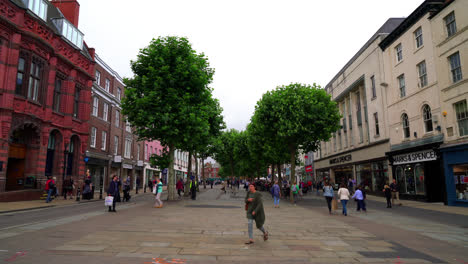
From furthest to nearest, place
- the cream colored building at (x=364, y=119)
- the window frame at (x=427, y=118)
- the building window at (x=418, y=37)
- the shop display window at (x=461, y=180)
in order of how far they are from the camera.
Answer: the cream colored building at (x=364, y=119)
the building window at (x=418, y=37)
the window frame at (x=427, y=118)
the shop display window at (x=461, y=180)

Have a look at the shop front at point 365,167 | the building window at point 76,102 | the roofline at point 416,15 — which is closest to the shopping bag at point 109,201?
the shop front at point 365,167

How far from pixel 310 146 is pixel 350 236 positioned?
60.7ft

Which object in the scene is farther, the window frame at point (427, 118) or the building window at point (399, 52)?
the building window at point (399, 52)

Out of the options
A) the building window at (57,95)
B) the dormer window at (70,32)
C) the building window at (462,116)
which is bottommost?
the building window at (462,116)

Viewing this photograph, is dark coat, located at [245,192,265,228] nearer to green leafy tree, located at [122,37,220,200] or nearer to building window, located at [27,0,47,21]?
green leafy tree, located at [122,37,220,200]

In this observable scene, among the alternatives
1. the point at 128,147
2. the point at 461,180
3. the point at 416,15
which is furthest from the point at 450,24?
the point at 128,147

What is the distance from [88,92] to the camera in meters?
28.3

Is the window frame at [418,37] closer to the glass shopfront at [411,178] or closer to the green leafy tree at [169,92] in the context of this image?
the glass shopfront at [411,178]

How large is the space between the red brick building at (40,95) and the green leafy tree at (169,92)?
666 centimetres

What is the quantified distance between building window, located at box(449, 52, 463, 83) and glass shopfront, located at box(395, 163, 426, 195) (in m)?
6.93

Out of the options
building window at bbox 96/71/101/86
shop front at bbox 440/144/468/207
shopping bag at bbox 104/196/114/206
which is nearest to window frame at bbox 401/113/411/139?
shop front at bbox 440/144/468/207

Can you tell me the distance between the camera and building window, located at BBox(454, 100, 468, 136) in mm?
18391

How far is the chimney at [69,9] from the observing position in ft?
93.1

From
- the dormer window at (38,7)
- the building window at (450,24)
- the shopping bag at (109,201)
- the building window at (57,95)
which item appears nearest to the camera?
the shopping bag at (109,201)
